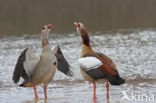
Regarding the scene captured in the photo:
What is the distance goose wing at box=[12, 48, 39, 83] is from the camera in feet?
35.7

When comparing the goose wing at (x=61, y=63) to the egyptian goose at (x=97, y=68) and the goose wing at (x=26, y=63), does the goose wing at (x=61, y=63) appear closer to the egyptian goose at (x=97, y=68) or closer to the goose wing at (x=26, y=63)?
the goose wing at (x=26, y=63)

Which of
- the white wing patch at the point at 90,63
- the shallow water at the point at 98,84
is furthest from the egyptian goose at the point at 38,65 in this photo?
the white wing patch at the point at 90,63

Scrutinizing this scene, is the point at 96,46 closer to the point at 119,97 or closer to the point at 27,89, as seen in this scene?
the point at 27,89

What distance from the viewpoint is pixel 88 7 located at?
6812 centimetres

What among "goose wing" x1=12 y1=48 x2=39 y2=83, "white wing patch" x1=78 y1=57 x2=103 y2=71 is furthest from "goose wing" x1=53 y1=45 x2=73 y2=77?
"white wing patch" x1=78 y1=57 x2=103 y2=71

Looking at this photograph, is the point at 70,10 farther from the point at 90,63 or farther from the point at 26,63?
the point at 90,63

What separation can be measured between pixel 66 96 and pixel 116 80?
86.3 inches

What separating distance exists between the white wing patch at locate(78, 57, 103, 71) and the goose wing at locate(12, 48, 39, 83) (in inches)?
53.3

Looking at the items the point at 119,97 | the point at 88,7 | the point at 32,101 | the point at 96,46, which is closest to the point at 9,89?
the point at 32,101

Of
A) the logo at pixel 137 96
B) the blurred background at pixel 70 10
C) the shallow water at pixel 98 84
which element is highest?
the blurred background at pixel 70 10

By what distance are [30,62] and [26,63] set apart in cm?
12

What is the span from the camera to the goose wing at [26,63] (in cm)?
1089

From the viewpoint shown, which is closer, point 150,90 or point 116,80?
point 116,80

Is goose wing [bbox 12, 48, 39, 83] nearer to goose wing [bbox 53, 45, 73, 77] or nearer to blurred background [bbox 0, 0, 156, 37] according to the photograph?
Result: goose wing [bbox 53, 45, 73, 77]
